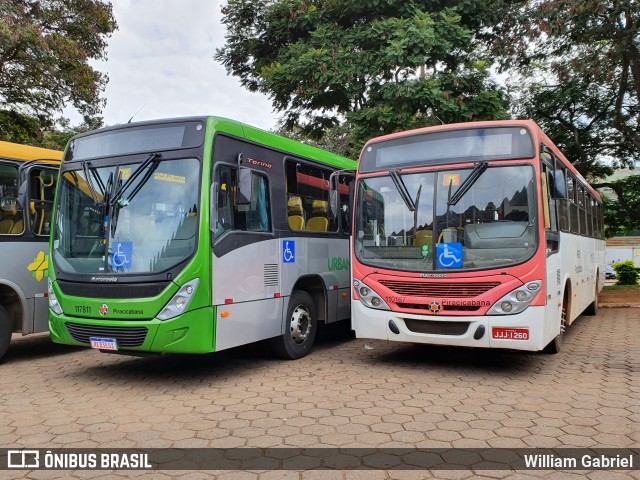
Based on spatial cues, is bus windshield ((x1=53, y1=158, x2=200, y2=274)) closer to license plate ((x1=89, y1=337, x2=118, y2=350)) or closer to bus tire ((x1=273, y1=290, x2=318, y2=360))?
license plate ((x1=89, y1=337, x2=118, y2=350))

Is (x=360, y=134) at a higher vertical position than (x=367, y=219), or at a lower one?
higher

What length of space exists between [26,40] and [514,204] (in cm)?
1297

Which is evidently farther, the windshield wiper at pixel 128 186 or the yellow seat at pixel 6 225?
the yellow seat at pixel 6 225

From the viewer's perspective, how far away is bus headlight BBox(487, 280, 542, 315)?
6.21 meters

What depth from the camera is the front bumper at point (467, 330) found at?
6.19 meters

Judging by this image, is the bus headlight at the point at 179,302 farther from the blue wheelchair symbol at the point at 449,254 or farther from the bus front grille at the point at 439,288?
the blue wheelchair symbol at the point at 449,254

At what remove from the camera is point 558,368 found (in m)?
7.14

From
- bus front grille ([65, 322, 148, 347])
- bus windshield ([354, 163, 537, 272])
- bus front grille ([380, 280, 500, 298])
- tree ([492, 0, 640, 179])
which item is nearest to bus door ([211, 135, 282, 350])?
bus front grille ([65, 322, 148, 347])

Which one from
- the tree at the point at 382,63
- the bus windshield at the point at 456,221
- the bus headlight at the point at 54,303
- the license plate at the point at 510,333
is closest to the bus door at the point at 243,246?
the bus windshield at the point at 456,221

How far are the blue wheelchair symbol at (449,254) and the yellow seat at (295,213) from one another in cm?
222

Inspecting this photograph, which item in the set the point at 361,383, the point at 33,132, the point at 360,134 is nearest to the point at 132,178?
the point at 361,383

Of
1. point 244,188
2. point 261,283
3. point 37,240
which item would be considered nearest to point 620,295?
point 261,283

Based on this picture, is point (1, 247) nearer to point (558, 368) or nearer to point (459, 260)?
point (459, 260)

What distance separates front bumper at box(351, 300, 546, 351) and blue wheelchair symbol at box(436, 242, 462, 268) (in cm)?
62
